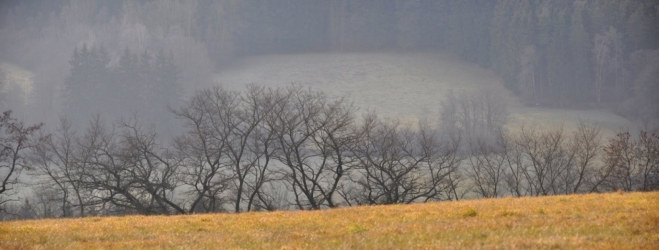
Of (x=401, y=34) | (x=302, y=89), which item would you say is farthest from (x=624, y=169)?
(x=401, y=34)

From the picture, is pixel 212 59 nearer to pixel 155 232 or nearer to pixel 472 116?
pixel 472 116

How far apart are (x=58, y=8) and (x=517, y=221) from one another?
154 metres

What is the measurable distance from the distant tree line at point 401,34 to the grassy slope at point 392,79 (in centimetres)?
381

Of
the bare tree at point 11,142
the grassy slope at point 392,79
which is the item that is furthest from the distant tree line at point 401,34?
the bare tree at point 11,142

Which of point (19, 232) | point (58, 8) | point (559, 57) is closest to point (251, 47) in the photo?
point (58, 8)

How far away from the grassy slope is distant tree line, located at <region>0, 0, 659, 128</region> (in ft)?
12.5

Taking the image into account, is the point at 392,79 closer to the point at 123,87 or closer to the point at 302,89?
the point at 302,89

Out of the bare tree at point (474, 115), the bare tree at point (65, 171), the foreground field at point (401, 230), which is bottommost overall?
the foreground field at point (401, 230)

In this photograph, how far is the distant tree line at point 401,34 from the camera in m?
108

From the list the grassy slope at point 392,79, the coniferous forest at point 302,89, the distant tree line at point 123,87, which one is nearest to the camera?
the coniferous forest at point 302,89

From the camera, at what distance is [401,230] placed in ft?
55.3

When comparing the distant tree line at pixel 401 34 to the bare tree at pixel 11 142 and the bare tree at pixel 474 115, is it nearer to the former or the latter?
the bare tree at pixel 474 115

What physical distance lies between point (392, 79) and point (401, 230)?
110m

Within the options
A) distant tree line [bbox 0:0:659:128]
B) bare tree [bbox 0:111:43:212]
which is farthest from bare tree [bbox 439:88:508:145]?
bare tree [bbox 0:111:43:212]
